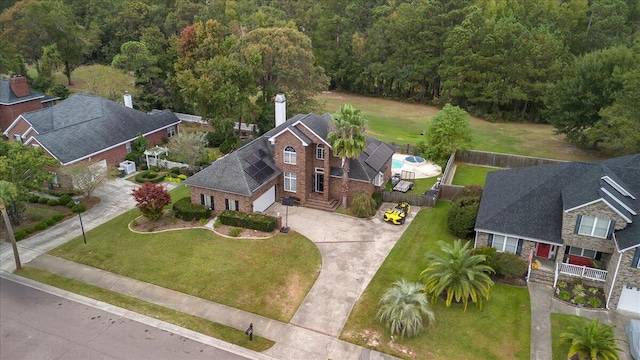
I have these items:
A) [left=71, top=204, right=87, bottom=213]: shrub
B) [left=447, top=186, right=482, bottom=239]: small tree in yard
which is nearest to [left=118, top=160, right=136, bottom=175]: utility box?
[left=71, top=204, right=87, bottom=213]: shrub

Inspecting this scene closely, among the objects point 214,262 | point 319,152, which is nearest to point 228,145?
point 319,152

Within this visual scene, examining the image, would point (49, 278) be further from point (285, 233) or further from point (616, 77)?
point (616, 77)

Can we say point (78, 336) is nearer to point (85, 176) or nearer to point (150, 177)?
point (85, 176)

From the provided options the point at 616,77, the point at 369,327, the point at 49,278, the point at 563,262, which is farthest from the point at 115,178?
the point at 616,77

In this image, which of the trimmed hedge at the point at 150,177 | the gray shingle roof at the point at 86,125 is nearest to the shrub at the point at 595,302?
the trimmed hedge at the point at 150,177

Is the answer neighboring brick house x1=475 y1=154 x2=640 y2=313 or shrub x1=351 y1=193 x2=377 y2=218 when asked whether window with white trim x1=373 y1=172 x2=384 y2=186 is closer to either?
shrub x1=351 y1=193 x2=377 y2=218

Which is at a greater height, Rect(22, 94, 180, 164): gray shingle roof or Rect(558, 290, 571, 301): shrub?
Rect(22, 94, 180, 164): gray shingle roof

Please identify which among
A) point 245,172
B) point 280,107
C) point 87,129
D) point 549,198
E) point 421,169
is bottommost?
point 421,169
